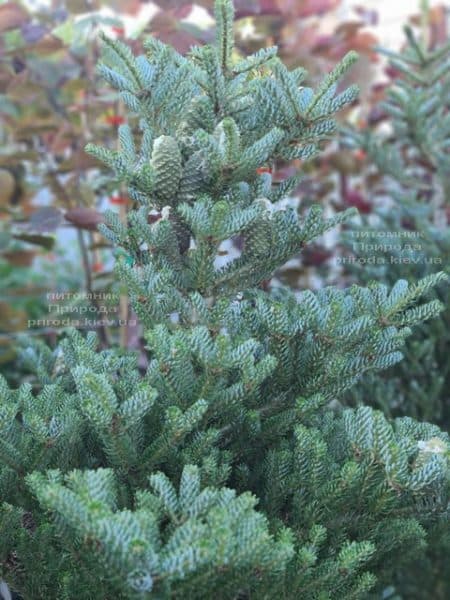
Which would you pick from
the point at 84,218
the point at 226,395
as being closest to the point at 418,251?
the point at 84,218

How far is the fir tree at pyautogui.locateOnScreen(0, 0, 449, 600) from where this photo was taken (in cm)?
82

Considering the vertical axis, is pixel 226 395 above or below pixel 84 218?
below

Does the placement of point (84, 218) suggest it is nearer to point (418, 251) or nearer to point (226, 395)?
point (418, 251)

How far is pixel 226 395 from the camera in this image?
0.92 meters

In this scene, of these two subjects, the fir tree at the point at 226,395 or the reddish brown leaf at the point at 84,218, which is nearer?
the fir tree at the point at 226,395

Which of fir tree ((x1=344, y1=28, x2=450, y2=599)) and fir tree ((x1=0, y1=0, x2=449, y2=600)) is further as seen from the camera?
fir tree ((x1=344, y1=28, x2=450, y2=599))

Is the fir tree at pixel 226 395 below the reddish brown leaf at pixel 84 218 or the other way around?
below

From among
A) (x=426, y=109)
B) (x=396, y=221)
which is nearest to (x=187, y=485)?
(x=396, y=221)

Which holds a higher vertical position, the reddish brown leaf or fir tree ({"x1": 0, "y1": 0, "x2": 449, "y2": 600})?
the reddish brown leaf

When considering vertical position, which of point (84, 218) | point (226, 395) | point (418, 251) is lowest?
point (226, 395)

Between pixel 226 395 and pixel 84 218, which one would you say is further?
pixel 84 218

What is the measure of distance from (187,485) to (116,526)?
115 millimetres

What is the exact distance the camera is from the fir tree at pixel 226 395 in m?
0.82

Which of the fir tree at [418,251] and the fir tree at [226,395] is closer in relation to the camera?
the fir tree at [226,395]
